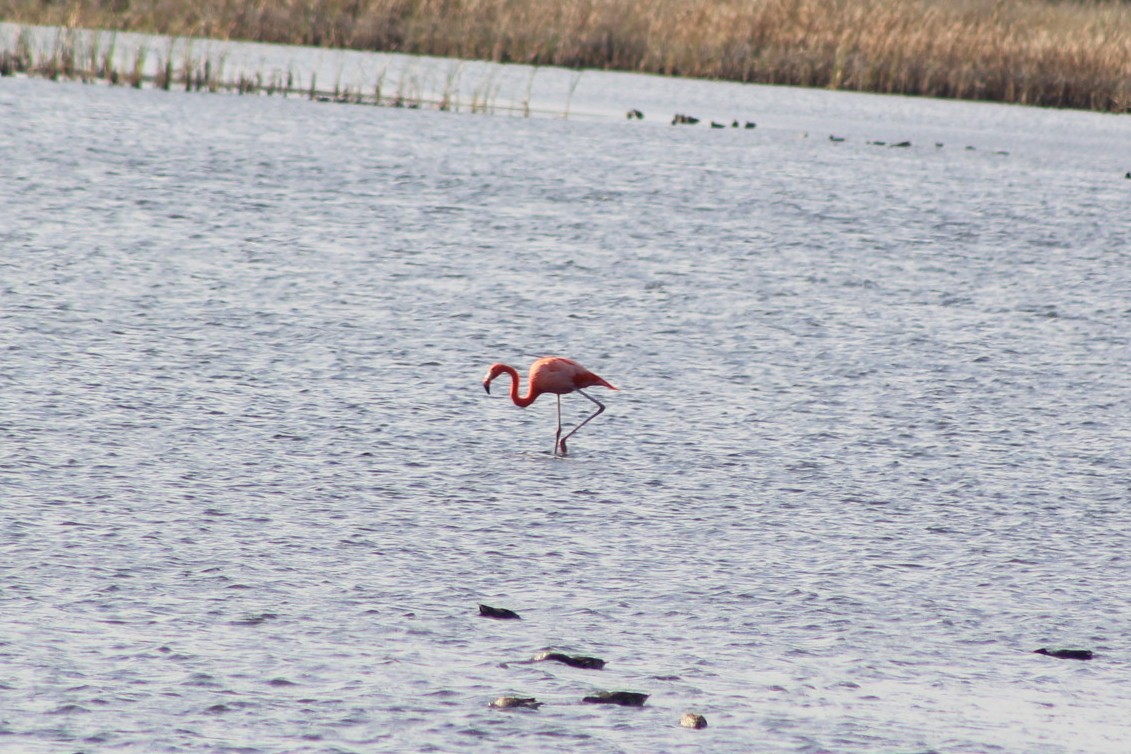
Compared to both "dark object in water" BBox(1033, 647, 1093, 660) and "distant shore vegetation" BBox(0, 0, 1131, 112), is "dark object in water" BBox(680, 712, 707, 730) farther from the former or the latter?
"distant shore vegetation" BBox(0, 0, 1131, 112)

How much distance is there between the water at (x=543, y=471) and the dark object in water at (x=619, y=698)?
1.6 inches

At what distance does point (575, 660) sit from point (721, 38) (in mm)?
20334

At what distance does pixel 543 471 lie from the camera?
7141 millimetres

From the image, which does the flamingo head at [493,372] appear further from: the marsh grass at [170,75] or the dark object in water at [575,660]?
the marsh grass at [170,75]

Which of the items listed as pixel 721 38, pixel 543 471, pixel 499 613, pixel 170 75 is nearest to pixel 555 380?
pixel 543 471

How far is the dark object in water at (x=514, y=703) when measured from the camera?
4.43m

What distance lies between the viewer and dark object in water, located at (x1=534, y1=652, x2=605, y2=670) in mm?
4770

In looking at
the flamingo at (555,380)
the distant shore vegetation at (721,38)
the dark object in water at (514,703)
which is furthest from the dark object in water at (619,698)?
the distant shore vegetation at (721,38)

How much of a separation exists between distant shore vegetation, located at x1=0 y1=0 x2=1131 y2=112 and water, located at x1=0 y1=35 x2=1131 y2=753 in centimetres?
836

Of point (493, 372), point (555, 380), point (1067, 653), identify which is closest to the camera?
point (1067, 653)

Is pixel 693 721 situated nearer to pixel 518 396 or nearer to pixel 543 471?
pixel 543 471

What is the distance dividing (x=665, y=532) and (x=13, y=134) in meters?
12.8

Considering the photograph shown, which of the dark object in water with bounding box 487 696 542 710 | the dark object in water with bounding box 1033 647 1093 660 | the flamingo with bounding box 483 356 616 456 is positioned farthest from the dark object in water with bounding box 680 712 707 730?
the flamingo with bounding box 483 356 616 456

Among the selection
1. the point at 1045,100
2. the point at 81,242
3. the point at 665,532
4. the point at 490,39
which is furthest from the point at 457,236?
the point at 1045,100
